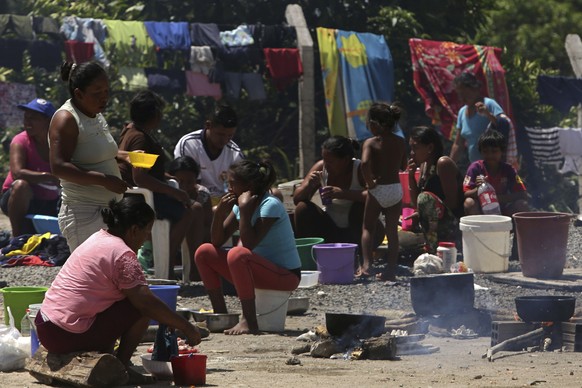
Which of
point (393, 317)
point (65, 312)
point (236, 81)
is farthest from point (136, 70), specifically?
point (65, 312)

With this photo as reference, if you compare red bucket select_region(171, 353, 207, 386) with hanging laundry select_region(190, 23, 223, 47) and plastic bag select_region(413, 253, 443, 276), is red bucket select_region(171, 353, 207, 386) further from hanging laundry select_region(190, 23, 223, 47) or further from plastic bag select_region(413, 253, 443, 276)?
hanging laundry select_region(190, 23, 223, 47)

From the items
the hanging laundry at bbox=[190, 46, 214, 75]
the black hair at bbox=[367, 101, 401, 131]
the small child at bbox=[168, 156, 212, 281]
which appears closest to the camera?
the small child at bbox=[168, 156, 212, 281]

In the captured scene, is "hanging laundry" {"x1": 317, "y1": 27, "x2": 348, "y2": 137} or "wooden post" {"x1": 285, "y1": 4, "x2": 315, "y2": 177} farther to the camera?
"hanging laundry" {"x1": 317, "y1": 27, "x2": 348, "y2": 137}

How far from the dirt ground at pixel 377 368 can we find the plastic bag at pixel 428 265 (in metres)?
2.27

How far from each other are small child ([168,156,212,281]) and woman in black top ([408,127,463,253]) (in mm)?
2046

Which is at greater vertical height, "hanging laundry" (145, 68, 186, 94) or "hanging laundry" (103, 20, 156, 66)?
"hanging laundry" (103, 20, 156, 66)

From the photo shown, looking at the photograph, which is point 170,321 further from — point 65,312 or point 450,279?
point 450,279

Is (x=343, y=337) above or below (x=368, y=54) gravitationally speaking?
below

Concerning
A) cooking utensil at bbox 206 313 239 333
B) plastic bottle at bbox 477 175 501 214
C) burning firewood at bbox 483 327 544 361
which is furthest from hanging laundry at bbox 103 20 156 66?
Result: burning firewood at bbox 483 327 544 361

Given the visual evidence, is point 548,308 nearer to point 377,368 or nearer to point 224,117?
point 377,368

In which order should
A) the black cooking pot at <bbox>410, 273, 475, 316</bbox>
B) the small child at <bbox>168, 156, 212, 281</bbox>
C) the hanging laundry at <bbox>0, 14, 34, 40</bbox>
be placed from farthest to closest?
the hanging laundry at <bbox>0, 14, 34, 40</bbox>
the small child at <bbox>168, 156, 212, 281</bbox>
the black cooking pot at <bbox>410, 273, 475, 316</bbox>

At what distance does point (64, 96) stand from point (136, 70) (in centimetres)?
314

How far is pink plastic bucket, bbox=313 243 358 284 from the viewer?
9.88m

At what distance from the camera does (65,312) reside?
19.0ft
